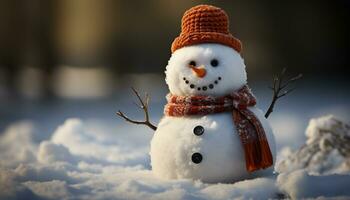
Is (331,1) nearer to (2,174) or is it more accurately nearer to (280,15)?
(280,15)

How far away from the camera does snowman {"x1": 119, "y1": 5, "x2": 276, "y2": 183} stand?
0.78 m

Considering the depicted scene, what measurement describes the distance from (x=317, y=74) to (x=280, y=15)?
185mm

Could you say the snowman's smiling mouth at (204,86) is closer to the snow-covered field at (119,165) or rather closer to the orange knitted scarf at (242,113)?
the orange knitted scarf at (242,113)

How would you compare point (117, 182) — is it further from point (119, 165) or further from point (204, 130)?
point (119, 165)

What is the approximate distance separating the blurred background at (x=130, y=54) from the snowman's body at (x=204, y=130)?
0.46m

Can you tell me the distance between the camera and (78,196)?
0.71m

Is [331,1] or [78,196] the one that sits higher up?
[331,1]

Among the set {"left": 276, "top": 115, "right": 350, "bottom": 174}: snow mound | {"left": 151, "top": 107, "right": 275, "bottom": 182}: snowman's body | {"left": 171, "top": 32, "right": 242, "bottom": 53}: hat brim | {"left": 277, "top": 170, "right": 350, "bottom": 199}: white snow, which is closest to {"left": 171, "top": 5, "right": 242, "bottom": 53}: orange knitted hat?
{"left": 171, "top": 32, "right": 242, "bottom": 53}: hat brim

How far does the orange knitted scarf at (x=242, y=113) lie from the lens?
778mm

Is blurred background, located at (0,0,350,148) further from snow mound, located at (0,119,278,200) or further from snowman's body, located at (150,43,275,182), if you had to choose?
snowman's body, located at (150,43,275,182)

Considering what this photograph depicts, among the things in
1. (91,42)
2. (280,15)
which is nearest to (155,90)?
(91,42)

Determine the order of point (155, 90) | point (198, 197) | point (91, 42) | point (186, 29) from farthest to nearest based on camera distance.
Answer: point (91, 42) → point (155, 90) → point (186, 29) → point (198, 197)

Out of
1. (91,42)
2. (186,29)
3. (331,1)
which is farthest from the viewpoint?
(91,42)

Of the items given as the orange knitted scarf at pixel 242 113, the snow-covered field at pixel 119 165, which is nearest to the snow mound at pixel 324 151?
the snow-covered field at pixel 119 165
